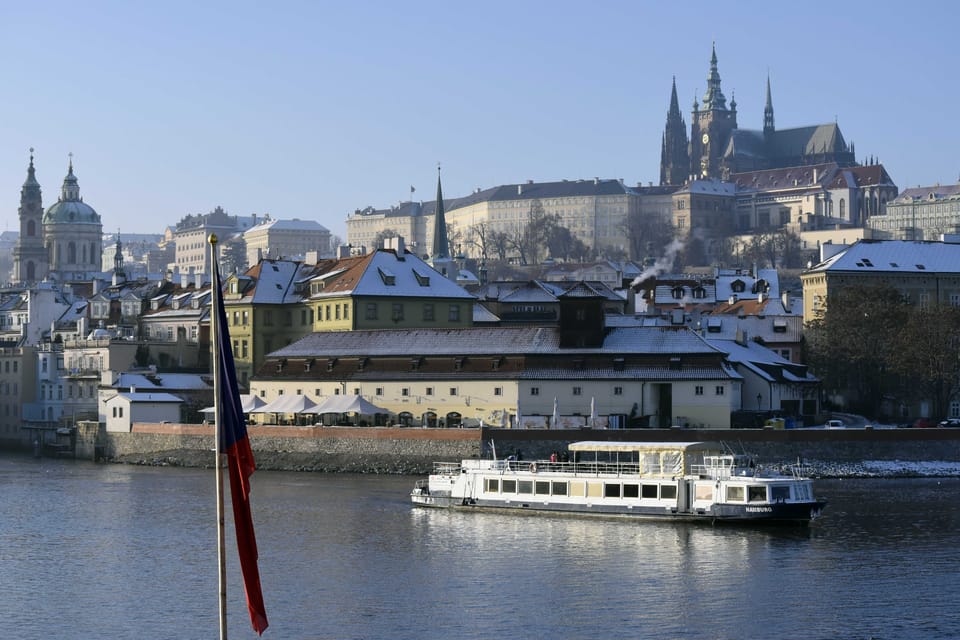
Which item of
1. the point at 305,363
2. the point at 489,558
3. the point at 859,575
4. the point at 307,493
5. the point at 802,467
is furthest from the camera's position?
the point at 305,363

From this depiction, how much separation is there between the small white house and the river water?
24.5 meters

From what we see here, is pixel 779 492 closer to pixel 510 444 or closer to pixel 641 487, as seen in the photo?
A: pixel 641 487

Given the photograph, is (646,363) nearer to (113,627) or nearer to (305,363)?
(305,363)

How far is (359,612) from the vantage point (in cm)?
4634

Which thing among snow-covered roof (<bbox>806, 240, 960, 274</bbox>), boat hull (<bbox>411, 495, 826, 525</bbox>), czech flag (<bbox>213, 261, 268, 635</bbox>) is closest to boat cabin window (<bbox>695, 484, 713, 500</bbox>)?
boat hull (<bbox>411, 495, 826, 525</bbox>)

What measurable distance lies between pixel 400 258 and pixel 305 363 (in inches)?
579

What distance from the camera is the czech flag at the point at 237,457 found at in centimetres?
2585

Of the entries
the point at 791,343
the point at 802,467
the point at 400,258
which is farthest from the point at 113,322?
the point at 802,467

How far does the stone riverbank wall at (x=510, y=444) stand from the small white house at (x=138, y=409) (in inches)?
342

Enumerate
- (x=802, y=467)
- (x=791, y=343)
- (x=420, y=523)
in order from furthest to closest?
(x=791, y=343), (x=802, y=467), (x=420, y=523)

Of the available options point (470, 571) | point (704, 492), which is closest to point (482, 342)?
point (704, 492)

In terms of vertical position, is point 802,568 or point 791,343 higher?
point 791,343

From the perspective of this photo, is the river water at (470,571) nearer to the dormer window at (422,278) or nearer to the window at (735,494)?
the window at (735,494)

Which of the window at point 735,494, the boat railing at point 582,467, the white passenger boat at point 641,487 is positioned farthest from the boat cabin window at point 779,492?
the boat railing at point 582,467
